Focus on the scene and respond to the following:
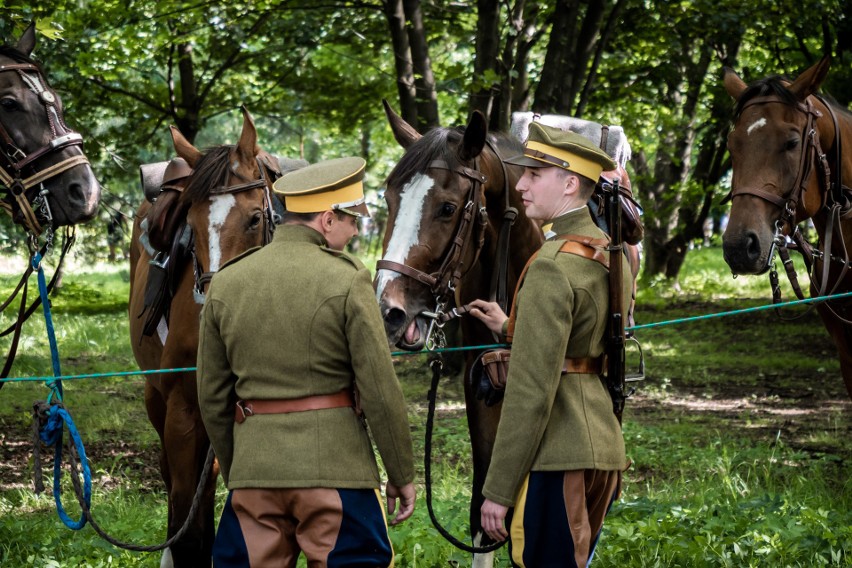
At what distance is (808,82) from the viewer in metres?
5.09

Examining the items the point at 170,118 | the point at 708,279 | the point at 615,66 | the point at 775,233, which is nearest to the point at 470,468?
the point at 775,233

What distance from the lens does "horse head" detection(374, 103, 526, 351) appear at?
4.20 metres

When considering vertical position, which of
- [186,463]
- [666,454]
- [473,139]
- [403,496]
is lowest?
[666,454]

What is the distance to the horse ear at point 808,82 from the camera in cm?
503

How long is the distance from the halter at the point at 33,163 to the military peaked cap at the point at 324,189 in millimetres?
2105

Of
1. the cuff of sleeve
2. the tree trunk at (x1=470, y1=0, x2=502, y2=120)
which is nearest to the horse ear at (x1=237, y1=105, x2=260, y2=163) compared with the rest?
the cuff of sleeve

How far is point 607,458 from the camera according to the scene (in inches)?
125

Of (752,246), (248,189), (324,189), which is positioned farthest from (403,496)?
(752,246)

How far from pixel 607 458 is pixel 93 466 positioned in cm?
578

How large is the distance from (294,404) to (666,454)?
17.2 feet

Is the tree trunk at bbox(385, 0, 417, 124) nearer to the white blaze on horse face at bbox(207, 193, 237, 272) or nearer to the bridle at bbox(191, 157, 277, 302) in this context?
the bridle at bbox(191, 157, 277, 302)

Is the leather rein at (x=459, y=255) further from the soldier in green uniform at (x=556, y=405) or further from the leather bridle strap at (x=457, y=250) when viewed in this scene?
the soldier in green uniform at (x=556, y=405)

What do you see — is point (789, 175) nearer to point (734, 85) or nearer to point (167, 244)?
point (734, 85)

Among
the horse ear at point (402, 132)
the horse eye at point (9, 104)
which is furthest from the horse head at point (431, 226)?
the horse eye at point (9, 104)
